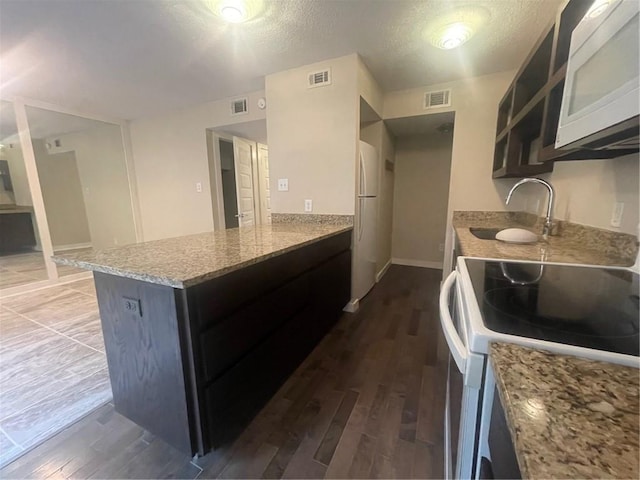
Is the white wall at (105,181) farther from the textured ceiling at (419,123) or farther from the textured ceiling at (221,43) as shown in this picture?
the textured ceiling at (419,123)

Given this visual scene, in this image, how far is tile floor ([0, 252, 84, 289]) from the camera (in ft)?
11.2

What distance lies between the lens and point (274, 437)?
131cm

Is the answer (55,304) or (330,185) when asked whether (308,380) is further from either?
(55,304)

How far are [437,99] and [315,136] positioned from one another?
56.5 inches

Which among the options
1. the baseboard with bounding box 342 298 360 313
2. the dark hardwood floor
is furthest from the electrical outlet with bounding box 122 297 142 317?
the baseboard with bounding box 342 298 360 313

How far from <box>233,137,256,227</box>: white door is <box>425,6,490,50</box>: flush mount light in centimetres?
251

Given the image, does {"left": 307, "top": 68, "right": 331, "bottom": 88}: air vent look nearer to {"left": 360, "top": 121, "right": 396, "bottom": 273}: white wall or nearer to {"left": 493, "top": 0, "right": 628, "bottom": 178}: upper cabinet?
{"left": 360, "top": 121, "right": 396, "bottom": 273}: white wall

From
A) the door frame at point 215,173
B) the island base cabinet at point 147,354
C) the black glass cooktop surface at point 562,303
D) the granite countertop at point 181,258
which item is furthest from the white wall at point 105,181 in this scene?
the black glass cooktop surface at point 562,303

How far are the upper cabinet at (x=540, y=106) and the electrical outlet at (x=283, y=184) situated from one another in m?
1.95

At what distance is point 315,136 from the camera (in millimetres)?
2531

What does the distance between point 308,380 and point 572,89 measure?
6.30 feet

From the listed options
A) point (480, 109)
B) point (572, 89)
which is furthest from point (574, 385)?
point (480, 109)

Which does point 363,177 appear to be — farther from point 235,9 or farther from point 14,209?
point 14,209

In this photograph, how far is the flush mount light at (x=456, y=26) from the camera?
5.66ft
